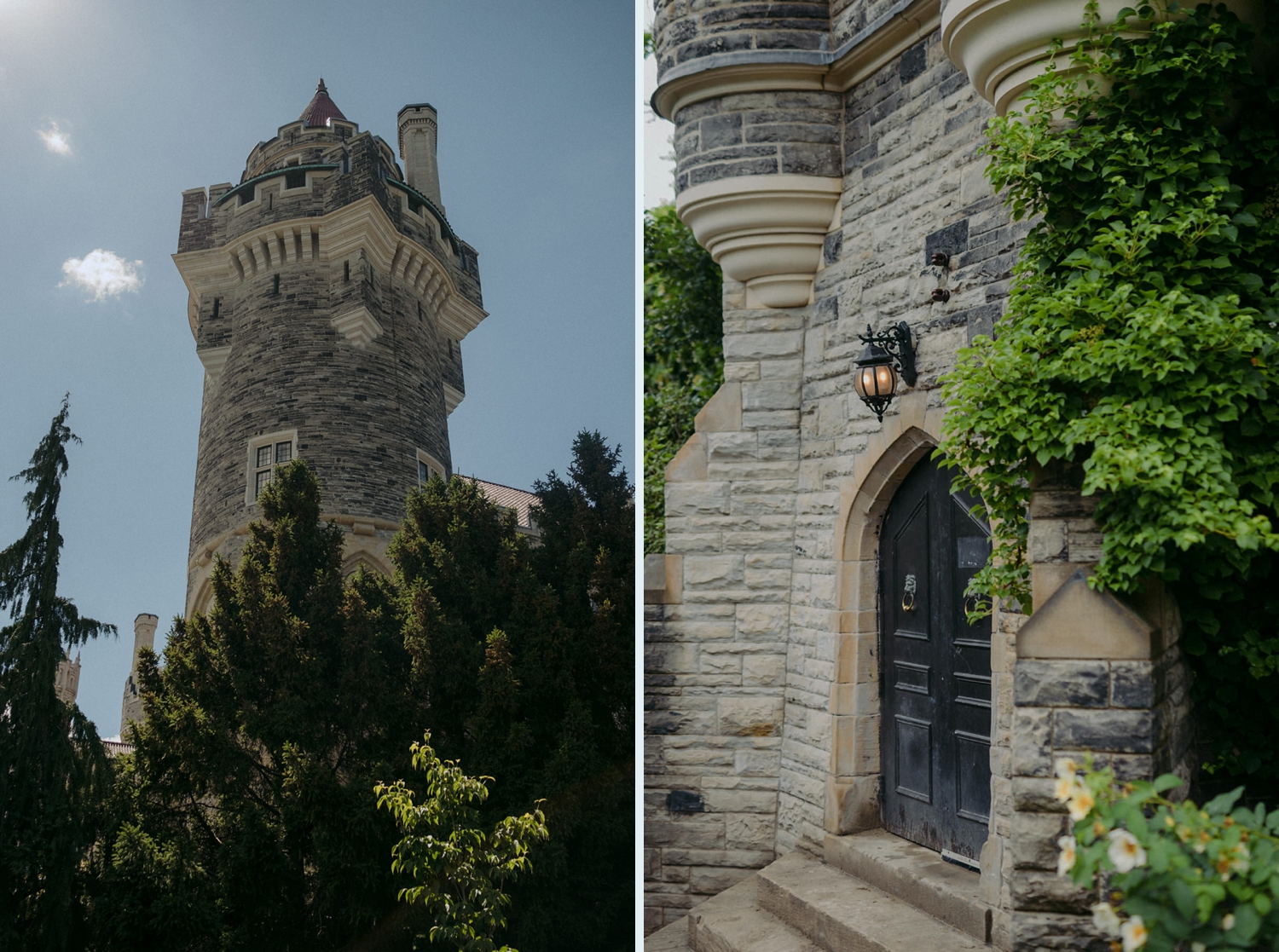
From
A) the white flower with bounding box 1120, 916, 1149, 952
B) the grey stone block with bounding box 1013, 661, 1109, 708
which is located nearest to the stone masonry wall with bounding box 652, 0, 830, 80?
the grey stone block with bounding box 1013, 661, 1109, 708

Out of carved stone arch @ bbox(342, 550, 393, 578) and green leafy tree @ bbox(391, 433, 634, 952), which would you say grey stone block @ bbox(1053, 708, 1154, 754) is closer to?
green leafy tree @ bbox(391, 433, 634, 952)

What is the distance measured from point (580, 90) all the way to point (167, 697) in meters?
3.64

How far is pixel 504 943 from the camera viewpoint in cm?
450

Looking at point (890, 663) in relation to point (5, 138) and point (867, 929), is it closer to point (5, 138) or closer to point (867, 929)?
point (867, 929)

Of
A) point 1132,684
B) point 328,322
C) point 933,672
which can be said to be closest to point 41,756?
point 328,322

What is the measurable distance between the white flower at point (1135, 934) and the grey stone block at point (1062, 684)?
2.61 feet

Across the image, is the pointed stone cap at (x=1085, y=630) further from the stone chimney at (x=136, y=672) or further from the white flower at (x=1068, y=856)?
the stone chimney at (x=136, y=672)

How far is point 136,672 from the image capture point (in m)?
3.88

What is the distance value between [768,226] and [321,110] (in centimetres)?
252

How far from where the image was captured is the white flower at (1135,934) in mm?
2338

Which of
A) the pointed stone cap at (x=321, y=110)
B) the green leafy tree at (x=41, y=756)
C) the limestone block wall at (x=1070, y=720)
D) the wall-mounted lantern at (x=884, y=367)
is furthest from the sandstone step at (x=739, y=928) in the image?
the pointed stone cap at (x=321, y=110)

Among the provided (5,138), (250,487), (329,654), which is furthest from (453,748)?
(5,138)

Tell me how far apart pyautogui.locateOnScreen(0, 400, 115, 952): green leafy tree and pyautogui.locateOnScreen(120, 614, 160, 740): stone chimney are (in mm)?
117

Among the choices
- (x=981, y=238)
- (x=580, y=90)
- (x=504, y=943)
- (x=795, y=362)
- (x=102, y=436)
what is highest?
(x=580, y=90)
